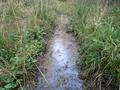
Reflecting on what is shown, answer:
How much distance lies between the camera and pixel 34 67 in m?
3.74

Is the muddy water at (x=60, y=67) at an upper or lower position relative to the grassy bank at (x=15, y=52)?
lower

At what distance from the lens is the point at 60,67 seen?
403 cm

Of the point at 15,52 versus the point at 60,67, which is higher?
the point at 15,52

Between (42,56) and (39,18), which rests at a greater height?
(39,18)

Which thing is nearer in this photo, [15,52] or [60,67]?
[15,52]

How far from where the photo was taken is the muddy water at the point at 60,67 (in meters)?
3.39

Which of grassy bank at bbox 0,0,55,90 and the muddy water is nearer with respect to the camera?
grassy bank at bbox 0,0,55,90

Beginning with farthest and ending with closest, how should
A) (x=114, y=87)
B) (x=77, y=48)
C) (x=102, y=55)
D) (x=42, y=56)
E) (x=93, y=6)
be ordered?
(x=93, y=6) → (x=77, y=48) → (x=42, y=56) → (x=102, y=55) → (x=114, y=87)

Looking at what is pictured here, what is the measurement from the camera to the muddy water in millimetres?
3387

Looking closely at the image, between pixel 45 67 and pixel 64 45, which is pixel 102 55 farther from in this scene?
pixel 64 45

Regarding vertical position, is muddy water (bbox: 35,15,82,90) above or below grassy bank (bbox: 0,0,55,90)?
below

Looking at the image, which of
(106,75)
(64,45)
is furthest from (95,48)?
(64,45)

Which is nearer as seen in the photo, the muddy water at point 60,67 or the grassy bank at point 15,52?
the grassy bank at point 15,52

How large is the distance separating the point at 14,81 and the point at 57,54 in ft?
5.73
